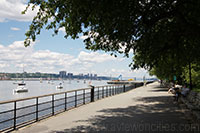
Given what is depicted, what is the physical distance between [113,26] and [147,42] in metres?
1.67

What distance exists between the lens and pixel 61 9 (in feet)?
30.0

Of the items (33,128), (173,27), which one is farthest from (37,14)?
(173,27)

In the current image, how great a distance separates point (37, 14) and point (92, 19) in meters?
2.65

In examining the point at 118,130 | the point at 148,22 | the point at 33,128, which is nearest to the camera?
the point at 118,130

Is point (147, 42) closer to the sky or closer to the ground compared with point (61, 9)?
closer to the ground

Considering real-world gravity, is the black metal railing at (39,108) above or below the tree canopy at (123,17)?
below

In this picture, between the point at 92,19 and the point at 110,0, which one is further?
the point at 92,19

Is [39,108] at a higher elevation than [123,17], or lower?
lower

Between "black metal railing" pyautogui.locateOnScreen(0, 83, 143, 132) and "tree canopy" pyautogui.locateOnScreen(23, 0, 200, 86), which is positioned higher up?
"tree canopy" pyautogui.locateOnScreen(23, 0, 200, 86)

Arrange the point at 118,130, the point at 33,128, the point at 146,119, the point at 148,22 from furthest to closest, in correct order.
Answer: the point at 148,22 → the point at 146,119 → the point at 33,128 → the point at 118,130

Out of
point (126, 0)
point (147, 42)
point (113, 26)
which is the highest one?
point (126, 0)

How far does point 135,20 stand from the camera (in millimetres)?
9977

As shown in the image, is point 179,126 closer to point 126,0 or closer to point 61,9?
point 126,0

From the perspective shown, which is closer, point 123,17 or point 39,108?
point 123,17
